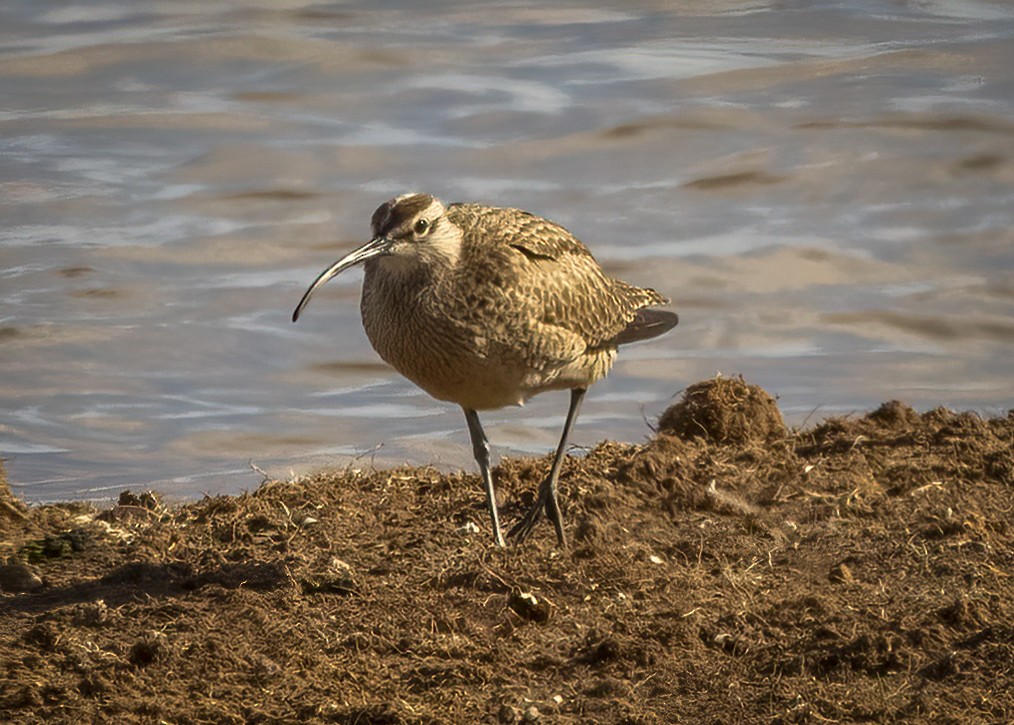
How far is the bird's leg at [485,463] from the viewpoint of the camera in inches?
288

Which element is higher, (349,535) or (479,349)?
(479,349)

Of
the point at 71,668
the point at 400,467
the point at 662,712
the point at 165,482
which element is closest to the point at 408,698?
the point at 662,712

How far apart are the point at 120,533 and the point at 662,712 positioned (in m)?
3.08

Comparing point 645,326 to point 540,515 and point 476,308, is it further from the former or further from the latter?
point 476,308

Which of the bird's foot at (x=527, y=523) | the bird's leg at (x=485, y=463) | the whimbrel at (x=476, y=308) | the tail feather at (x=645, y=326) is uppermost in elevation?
the whimbrel at (x=476, y=308)

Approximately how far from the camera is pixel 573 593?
22.1 ft

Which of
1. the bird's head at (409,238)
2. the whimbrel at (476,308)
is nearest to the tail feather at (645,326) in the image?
the whimbrel at (476,308)

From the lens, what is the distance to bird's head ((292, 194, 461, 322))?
280 inches

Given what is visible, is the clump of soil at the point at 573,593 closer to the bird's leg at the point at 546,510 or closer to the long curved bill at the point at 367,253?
the bird's leg at the point at 546,510

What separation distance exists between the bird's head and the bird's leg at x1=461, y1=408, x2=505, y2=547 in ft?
2.47

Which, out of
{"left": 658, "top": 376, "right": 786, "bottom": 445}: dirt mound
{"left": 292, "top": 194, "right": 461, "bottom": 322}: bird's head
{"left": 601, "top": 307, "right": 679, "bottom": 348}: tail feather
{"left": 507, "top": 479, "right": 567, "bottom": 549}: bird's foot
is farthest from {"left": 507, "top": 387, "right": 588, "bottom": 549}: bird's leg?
{"left": 658, "top": 376, "right": 786, "bottom": 445}: dirt mound

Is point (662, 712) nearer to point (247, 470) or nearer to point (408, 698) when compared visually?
point (408, 698)

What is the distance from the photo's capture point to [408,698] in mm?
5895

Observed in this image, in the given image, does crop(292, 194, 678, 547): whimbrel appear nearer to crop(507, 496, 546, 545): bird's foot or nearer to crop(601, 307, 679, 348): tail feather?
crop(507, 496, 546, 545): bird's foot
